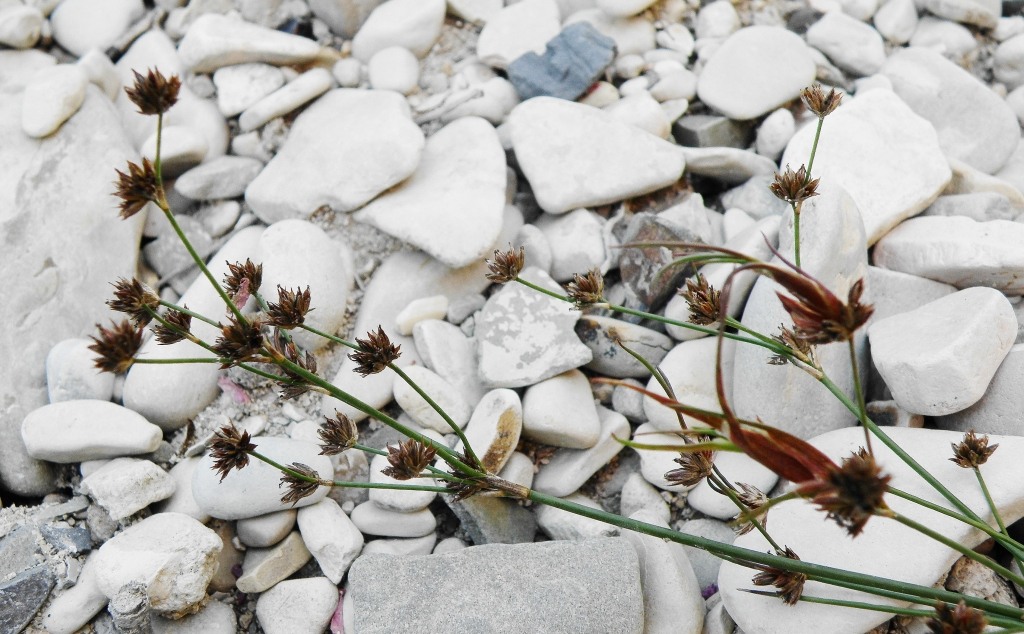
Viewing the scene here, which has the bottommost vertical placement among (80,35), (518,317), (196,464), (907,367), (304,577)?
(304,577)

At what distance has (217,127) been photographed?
8.57 ft

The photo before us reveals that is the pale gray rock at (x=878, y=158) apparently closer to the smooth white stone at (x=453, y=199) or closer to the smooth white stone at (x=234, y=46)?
the smooth white stone at (x=453, y=199)

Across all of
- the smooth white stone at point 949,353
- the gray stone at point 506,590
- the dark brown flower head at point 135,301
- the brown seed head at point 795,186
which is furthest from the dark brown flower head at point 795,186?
the dark brown flower head at point 135,301

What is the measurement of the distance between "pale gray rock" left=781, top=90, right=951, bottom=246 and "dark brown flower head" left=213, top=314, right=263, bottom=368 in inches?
62.4

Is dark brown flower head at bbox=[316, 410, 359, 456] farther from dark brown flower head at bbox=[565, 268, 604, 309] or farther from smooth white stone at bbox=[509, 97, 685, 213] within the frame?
smooth white stone at bbox=[509, 97, 685, 213]

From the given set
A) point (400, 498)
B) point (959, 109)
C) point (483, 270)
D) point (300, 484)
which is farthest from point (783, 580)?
point (959, 109)

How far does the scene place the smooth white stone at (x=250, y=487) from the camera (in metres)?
1.87

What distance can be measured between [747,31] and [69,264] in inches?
88.6

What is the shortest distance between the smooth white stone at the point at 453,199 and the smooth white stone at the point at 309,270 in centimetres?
18

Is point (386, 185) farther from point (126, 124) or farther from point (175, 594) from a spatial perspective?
point (175, 594)

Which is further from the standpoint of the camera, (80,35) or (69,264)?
(80,35)

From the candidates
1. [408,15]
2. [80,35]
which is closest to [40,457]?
[80,35]

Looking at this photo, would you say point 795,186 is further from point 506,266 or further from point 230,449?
point 230,449

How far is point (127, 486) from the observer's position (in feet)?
6.24
